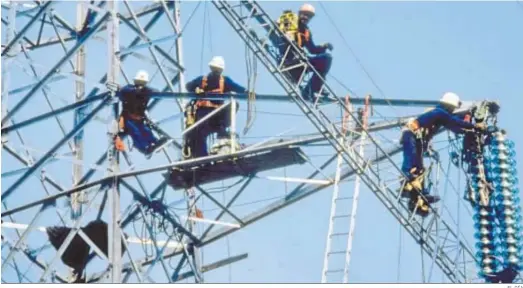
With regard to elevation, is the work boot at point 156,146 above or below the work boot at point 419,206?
above

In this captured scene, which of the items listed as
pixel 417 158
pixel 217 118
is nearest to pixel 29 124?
pixel 217 118

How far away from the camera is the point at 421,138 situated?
29625 mm

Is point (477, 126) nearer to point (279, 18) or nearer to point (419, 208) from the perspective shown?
point (419, 208)

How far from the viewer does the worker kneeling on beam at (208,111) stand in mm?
30031

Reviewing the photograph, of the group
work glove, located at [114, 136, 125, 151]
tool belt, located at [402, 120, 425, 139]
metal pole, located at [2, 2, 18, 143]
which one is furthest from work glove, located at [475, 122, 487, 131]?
metal pole, located at [2, 2, 18, 143]

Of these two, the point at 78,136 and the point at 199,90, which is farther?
the point at 78,136

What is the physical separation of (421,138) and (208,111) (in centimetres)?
401

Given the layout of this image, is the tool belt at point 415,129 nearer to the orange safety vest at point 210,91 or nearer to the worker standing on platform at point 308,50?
the worker standing on platform at point 308,50

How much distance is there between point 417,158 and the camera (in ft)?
97.1

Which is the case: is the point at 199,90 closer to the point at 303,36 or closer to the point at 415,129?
the point at 303,36

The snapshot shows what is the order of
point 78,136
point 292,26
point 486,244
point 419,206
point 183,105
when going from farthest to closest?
point 78,136, point 183,105, point 292,26, point 419,206, point 486,244

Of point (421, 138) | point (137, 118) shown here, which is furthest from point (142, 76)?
point (421, 138)

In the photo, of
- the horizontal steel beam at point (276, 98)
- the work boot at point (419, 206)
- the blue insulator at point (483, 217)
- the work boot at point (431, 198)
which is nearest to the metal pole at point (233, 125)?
the horizontal steel beam at point (276, 98)

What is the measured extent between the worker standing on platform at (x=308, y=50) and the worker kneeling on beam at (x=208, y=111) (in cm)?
113
